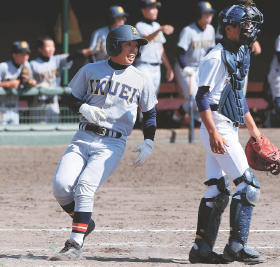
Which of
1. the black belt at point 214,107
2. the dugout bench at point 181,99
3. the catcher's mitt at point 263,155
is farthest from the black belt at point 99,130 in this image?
the dugout bench at point 181,99

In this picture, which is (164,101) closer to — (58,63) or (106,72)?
(58,63)

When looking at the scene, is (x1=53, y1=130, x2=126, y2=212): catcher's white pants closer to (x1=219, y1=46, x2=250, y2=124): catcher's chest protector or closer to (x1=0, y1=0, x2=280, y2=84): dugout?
(x1=219, y1=46, x2=250, y2=124): catcher's chest protector

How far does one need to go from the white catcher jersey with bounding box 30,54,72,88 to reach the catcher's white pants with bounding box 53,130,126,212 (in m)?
5.77

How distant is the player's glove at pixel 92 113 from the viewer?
5.81m

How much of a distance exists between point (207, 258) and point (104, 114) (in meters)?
1.16

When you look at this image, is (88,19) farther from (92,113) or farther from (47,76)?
(92,113)

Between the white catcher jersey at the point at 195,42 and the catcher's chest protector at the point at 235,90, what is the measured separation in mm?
6373

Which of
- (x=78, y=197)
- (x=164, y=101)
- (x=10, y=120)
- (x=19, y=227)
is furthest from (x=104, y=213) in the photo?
(x=164, y=101)

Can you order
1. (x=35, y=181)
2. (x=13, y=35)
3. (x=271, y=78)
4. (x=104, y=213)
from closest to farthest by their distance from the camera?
(x=104, y=213)
(x=35, y=181)
(x=271, y=78)
(x=13, y=35)

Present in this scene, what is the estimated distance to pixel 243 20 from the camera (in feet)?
18.4

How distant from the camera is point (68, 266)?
546 centimetres

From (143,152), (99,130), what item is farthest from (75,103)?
(143,152)

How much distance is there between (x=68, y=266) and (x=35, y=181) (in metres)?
4.41

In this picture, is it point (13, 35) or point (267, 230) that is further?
point (13, 35)
